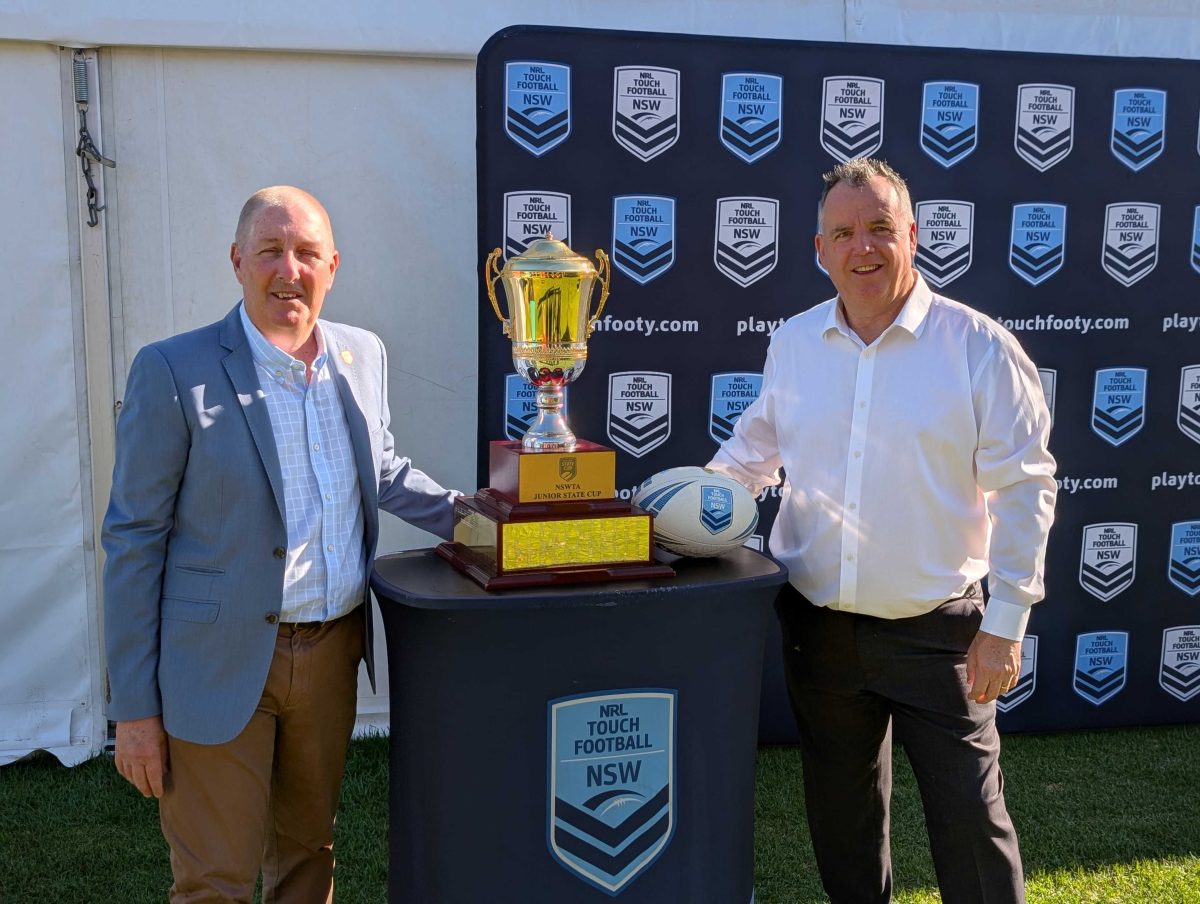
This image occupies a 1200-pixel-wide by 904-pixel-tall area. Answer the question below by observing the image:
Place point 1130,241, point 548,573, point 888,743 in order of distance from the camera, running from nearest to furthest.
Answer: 1. point 548,573
2. point 888,743
3. point 1130,241

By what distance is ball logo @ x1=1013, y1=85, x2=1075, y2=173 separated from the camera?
347 centimetres

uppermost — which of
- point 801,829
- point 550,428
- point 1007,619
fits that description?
point 550,428

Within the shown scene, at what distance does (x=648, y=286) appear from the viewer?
3354mm

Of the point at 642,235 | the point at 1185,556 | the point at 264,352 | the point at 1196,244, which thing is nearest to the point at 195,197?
the point at 642,235

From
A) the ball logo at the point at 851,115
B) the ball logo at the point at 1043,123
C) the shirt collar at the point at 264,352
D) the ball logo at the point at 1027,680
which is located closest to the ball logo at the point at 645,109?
the ball logo at the point at 851,115

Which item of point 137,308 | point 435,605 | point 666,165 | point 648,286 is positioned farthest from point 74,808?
point 666,165

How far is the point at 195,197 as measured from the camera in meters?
3.36

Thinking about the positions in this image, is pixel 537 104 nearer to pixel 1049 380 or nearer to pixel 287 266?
pixel 287 266

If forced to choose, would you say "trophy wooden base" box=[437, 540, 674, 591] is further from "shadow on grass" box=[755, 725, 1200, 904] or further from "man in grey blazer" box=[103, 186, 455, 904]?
"shadow on grass" box=[755, 725, 1200, 904]

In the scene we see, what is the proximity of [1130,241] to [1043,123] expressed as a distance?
517 millimetres

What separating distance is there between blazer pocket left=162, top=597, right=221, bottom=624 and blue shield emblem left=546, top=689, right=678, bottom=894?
622 millimetres

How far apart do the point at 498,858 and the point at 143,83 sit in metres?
2.70

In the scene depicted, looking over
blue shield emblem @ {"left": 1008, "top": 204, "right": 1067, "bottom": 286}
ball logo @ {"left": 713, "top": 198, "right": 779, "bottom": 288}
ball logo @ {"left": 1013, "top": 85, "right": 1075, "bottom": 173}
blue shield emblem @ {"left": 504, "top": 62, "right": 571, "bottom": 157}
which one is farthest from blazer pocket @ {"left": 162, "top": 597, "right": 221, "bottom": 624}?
ball logo @ {"left": 1013, "top": 85, "right": 1075, "bottom": 173}

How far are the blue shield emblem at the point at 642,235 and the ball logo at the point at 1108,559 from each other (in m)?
1.78
